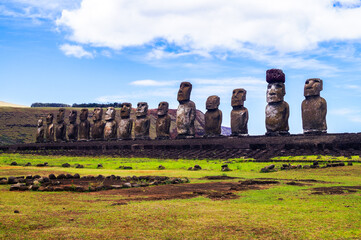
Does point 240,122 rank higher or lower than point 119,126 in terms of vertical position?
higher

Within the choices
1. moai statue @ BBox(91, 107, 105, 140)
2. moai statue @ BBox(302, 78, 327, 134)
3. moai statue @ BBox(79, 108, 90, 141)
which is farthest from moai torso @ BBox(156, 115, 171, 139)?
moai statue @ BBox(302, 78, 327, 134)

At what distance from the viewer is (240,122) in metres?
25.4

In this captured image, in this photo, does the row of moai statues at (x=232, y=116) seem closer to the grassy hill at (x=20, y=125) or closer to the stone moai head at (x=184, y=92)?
the stone moai head at (x=184, y=92)

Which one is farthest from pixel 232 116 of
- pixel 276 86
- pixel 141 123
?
pixel 141 123

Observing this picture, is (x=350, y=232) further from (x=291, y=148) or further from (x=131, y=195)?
(x=291, y=148)

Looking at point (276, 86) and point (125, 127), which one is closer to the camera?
point (276, 86)

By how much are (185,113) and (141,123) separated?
5.04 metres

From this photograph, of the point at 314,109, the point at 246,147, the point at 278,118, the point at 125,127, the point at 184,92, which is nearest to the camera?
the point at 246,147

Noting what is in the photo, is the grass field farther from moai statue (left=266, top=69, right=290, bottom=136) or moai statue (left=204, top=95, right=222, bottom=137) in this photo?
moai statue (left=204, top=95, right=222, bottom=137)

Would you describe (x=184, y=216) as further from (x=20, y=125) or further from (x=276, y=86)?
(x=20, y=125)

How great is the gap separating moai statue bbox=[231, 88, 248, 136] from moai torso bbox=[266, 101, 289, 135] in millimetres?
2014

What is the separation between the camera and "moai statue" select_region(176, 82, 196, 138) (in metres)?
28.7

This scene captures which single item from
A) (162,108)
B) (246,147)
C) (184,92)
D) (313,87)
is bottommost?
(246,147)

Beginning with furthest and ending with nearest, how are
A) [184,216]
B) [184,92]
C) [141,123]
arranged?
[141,123], [184,92], [184,216]
